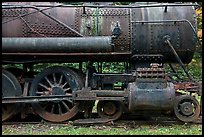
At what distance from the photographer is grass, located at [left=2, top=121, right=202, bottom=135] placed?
22.6 ft

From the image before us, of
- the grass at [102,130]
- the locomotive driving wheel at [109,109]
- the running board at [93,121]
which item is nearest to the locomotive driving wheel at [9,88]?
the grass at [102,130]

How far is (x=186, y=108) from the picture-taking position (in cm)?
765

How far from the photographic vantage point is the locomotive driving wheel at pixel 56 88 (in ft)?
26.2

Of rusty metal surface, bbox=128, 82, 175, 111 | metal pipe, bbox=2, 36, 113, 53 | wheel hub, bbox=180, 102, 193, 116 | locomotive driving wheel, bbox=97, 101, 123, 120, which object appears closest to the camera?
rusty metal surface, bbox=128, 82, 175, 111

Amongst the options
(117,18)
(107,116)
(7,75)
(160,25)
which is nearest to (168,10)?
(160,25)

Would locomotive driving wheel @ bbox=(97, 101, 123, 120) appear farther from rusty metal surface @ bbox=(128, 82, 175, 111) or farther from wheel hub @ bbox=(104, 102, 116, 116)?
rusty metal surface @ bbox=(128, 82, 175, 111)

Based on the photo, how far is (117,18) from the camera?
316 inches

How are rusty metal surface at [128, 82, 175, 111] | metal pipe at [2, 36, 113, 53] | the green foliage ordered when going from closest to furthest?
the green foliage < rusty metal surface at [128, 82, 175, 111] < metal pipe at [2, 36, 113, 53]

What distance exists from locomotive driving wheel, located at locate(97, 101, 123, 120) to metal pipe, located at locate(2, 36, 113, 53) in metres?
1.14

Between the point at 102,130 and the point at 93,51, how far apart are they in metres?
1.57

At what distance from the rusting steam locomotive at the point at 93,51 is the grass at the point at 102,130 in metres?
0.31

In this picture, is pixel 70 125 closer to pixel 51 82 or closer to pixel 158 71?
pixel 51 82

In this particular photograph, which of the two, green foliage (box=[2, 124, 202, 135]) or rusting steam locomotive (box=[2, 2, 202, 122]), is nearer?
green foliage (box=[2, 124, 202, 135])

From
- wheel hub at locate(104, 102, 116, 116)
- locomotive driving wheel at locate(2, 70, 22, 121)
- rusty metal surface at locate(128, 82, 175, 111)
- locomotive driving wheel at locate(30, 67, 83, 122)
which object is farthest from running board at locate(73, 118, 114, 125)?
locomotive driving wheel at locate(2, 70, 22, 121)
